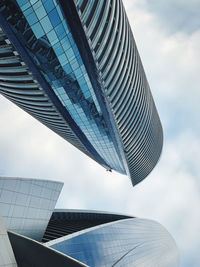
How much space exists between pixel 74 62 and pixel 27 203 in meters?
20.1

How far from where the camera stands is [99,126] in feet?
171

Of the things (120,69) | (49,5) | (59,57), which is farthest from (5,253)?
(120,69)

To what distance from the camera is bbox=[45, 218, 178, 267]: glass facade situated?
86.6ft

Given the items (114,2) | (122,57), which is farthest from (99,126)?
(114,2)

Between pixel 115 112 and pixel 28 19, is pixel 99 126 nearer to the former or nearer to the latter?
pixel 115 112

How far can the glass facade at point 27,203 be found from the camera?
18.7 metres

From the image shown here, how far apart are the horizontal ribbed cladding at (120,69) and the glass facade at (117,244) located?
957 inches

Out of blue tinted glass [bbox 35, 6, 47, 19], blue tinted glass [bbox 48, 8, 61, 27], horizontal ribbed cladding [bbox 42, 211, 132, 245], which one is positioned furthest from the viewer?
horizontal ribbed cladding [bbox 42, 211, 132, 245]

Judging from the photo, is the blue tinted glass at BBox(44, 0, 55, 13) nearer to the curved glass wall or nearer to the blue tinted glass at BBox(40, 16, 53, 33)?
the curved glass wall

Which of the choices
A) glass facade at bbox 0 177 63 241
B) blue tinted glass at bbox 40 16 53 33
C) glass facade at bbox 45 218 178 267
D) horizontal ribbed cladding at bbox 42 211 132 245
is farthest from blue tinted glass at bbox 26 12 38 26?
horizontal ribbed cladding at bbox 42 211 132 245

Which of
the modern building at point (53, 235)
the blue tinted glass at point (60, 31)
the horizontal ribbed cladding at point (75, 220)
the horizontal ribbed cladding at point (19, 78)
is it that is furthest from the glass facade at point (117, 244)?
the blue tinted glass at point (60, 31)

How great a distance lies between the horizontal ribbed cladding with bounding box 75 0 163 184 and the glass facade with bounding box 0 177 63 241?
18.9m

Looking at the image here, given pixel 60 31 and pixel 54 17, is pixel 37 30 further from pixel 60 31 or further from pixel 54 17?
pixel 60 31

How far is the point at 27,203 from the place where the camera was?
69.4 ft
